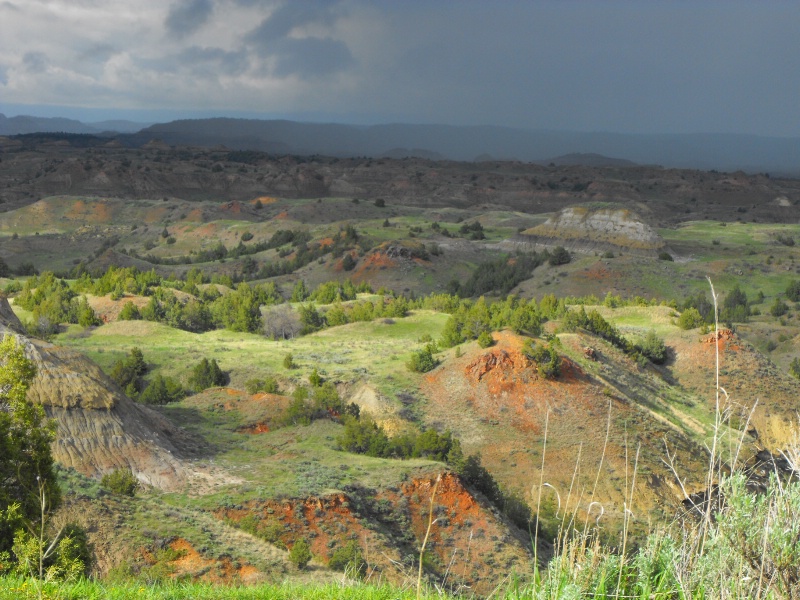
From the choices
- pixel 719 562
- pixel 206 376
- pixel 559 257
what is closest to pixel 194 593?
pixel 719 562

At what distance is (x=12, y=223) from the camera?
9888cm

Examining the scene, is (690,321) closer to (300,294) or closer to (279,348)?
(279,348)

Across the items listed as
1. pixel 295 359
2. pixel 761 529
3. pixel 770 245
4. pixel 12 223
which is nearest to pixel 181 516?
pixel 761 529

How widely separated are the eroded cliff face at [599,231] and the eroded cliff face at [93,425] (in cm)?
5818

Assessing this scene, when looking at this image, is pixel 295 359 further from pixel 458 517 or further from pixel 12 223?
pixel 12 223

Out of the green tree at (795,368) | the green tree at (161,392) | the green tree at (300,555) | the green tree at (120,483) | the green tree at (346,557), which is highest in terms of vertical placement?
the green tree at (120,483)

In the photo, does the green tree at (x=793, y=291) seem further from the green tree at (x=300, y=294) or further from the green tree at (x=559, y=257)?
the green tree at (x=300, y=294)

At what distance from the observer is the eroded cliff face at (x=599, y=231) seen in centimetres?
7200

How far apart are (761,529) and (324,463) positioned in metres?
18.1

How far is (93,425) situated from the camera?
20.8 m

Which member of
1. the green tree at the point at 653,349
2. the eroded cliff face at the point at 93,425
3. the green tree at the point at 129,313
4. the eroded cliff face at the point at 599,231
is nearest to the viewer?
the eroded cliff face at the point at 93,425

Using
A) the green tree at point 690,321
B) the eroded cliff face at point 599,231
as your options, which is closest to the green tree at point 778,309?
the green tree at point 690,321

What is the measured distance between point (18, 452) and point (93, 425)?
9985 millimetres

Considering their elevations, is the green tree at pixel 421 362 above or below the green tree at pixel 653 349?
above
